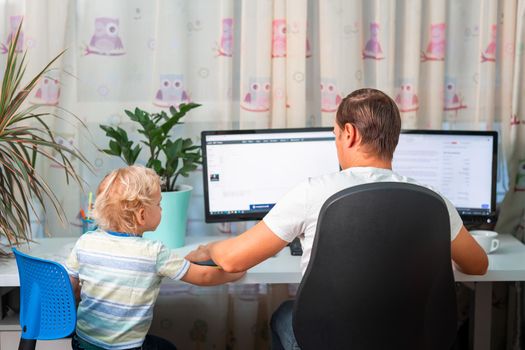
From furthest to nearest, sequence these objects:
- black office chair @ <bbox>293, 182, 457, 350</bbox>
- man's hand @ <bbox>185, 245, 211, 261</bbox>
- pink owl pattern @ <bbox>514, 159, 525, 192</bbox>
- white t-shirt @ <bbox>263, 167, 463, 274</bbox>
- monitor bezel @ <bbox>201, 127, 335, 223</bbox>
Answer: pink owl pattern @ <bbox>514, 159, 525, 192</bbox>
monitor bezel @ <bbox>201, 127, 335, 223</bbox>
man's hand @ <bbox>185, 245, 211, 261</bbox>
white t-shirt @ <bbox>263, 167, 463, 274</bbox>
black office chair @ <bbox>293, 182, 457, 350</bbox>

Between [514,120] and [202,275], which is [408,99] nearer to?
[514,120]

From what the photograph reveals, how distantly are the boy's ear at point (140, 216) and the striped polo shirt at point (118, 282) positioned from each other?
0.13 ft

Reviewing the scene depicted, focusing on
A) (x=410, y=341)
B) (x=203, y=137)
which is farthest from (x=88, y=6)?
(x=410, y=341)

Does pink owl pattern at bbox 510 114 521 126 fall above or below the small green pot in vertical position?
above

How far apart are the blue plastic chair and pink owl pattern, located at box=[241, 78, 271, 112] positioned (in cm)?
113

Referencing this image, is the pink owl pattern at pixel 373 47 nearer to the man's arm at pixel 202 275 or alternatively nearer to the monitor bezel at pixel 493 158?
the monitor bezel at pixel 493 158

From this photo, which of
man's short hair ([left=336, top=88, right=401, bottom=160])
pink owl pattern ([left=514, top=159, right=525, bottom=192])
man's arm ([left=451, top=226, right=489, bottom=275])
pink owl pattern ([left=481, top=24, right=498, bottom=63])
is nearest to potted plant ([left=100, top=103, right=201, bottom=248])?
man's short hair ([left=336, top=88, right=401, bottom=160])

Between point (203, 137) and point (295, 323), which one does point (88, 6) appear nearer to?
point (203, 137)

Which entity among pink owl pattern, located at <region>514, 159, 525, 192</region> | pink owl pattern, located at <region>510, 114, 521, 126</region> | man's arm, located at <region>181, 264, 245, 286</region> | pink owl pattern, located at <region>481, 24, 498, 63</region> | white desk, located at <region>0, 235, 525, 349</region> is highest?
pink owl pattern, located at <region>481, 24, 498, 63</region>

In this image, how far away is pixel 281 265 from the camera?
2.16 meters

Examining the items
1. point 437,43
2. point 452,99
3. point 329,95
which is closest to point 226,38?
point 329,95

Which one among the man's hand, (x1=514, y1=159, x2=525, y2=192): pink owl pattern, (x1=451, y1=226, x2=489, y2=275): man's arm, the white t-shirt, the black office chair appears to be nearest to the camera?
the black office chair

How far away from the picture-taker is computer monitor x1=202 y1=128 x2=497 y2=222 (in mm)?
2402

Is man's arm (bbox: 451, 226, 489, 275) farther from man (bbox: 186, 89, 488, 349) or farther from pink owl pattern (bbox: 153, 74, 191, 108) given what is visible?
pink owl pattern (bbox: 153, 74, 191, 108)
